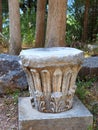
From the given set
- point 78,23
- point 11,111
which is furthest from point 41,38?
point 11,111

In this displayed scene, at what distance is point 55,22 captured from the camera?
4.75m

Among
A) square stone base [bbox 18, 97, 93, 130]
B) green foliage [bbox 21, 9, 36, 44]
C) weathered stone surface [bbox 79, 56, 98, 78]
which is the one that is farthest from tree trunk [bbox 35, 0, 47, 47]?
square stone base [bbox 18, 97, 93, 130]

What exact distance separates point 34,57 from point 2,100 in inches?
51.0

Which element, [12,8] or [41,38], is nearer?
[12,8]

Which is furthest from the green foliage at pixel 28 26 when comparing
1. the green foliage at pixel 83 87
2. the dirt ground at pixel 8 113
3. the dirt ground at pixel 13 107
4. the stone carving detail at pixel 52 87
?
the stone carving detail at pixel 52 87

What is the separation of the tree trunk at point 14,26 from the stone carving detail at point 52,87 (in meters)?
3.82

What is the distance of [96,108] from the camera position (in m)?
3.44

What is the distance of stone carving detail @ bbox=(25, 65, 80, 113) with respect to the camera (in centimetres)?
289

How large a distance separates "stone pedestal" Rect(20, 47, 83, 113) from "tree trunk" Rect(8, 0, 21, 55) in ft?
12.2

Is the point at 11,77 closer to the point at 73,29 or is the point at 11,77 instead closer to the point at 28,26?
the point at 28,26

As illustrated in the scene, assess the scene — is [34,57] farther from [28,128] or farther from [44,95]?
[28,128]

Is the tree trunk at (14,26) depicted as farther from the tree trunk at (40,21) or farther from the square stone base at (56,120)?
the square stone base at (56,120)

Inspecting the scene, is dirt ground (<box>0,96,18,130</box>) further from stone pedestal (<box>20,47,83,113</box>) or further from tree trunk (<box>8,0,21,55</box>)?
tree trunk (<box>8,0,21,55</box>)

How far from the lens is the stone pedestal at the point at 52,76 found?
111 inches
